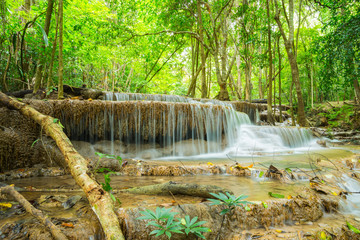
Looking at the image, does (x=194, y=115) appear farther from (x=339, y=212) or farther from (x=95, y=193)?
(x=95, y=193)

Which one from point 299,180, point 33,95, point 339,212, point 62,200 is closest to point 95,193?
point 62,200

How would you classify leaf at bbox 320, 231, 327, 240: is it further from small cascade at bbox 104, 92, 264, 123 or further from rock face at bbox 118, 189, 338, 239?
small cascade at bbox 104, 92, 264, 123

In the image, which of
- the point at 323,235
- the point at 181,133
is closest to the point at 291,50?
the point at 181,133

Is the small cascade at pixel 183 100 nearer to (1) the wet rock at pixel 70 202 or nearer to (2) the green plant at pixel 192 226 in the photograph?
(1) the wet rock at pixel 70 202

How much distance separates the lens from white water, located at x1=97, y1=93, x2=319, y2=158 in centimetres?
646

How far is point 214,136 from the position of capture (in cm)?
748

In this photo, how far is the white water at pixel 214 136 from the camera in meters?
6.46

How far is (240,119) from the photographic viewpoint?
27.2ft

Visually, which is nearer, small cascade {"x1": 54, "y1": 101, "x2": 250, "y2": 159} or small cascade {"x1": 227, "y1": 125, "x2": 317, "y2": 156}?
small cascade {"x1": 54, "y1": 101, "x2": 250, "y2": 159}

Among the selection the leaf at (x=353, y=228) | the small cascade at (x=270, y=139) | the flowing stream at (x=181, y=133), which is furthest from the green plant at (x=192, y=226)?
the small cascade at (x=270, y=139)

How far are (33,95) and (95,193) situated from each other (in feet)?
21.0

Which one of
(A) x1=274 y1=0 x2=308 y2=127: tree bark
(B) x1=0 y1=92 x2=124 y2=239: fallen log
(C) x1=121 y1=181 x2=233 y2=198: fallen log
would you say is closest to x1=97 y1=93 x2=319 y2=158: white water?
(A) x1=274 y1=0 x2=308 y2=127: tree bark

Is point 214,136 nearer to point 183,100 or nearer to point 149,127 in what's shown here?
point 149,127

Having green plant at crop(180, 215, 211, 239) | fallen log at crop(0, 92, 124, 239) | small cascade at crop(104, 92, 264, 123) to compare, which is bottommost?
green plant at crop(180, 215, 211, 239)
